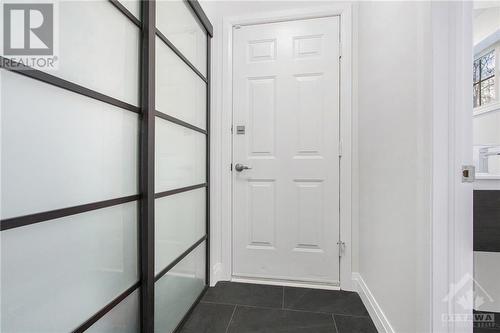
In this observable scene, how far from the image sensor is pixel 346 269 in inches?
77.1

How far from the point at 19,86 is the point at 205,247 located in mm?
1567

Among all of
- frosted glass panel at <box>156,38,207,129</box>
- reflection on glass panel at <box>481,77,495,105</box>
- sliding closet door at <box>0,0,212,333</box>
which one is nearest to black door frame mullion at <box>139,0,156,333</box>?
sliding closet door at <box>0,0,212,333</box>

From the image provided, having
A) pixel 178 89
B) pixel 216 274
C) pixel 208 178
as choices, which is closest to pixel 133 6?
pixel 178 89

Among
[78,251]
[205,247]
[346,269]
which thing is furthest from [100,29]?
[346,269]

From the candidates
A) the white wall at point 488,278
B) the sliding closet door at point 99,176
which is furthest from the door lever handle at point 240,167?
the white wall at point 488,278

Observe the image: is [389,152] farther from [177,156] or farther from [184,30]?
[184,30]

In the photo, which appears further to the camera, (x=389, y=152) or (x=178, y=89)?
(x=178, y=89)

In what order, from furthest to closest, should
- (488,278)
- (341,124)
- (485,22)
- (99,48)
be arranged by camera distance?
(341,124)
(485,22)
(488,278)
(99,48)

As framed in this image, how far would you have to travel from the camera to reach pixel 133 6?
1.12 meters

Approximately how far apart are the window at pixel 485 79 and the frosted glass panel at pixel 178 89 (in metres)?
1.70

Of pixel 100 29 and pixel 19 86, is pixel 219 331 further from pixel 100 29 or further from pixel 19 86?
pixel 100 29

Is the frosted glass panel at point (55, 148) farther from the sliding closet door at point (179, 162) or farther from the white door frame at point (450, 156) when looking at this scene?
the white door frame at point (450, 156)

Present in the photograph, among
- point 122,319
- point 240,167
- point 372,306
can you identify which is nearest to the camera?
point 122,319

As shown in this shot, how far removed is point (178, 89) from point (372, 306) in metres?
1.77
